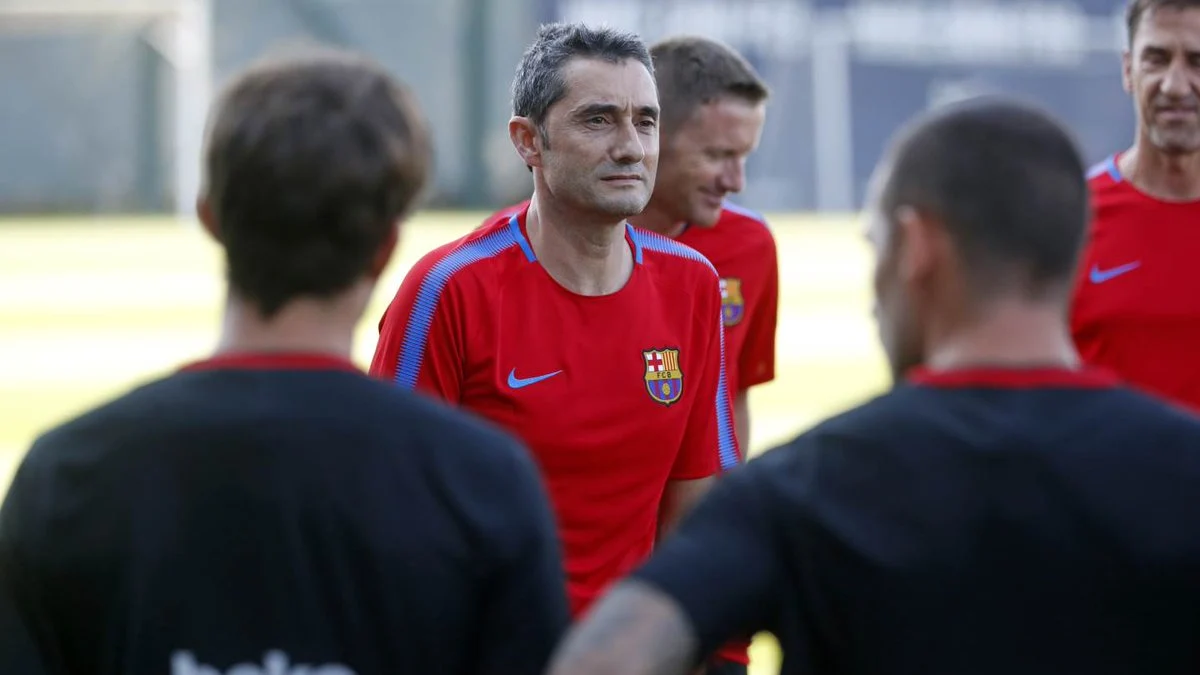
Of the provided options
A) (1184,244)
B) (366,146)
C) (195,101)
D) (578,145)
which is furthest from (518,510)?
(195,101)

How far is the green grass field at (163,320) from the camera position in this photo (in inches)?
506

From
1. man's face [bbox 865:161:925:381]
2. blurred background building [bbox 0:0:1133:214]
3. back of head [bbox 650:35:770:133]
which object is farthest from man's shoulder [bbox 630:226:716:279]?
blurred background building [bbox 0:0:1133:214]

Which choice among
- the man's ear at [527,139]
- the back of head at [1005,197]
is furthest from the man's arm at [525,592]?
the man's ear at [527,139]

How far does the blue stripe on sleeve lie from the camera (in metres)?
3.98

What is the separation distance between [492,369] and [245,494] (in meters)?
1.86

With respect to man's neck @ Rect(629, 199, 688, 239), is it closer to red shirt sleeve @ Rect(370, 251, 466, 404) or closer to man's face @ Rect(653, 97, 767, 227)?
man's face @ Rect(653, 97, 767, 227)

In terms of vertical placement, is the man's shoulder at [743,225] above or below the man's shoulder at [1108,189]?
below

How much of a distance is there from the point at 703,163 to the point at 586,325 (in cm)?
128

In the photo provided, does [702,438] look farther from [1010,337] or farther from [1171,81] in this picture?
[1010,337]

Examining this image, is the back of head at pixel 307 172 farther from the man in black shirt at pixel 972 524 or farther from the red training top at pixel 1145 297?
the red training top at pixel 1145 297

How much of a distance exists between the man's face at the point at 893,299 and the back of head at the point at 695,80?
3.09 m

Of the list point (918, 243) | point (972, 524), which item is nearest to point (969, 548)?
point (972, 524)

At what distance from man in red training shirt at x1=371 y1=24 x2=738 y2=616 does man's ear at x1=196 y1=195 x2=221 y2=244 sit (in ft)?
5.31

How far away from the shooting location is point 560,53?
14.6ft
